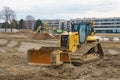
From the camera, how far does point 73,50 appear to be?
16688 millimetres

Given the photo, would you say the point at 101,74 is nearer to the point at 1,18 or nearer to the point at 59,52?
the point at 59,52

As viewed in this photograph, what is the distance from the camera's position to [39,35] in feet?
178

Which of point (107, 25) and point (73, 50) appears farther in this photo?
point (107, 25)

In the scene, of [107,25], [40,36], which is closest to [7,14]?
[40,36]

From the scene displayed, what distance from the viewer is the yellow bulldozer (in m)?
15.6

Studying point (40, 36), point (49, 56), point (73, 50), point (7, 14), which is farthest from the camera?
point (7, 14)

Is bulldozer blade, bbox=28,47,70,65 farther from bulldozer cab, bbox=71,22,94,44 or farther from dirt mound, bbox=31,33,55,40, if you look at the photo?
dirt mound, bbox=31,33,55,40

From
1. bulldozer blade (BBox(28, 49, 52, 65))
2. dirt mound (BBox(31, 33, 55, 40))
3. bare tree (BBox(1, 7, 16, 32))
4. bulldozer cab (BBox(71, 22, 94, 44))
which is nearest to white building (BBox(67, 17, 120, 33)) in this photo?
bare tree (BBox(1, 7, 16, 32))

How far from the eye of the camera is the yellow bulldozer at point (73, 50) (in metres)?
15.6

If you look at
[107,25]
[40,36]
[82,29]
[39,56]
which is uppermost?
[82,29]

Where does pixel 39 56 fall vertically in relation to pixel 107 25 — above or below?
above

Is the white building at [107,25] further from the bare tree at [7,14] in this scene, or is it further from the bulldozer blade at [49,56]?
the bulldozer blade at [49,56]

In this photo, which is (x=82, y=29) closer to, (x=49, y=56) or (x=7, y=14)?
(x=49, y=56)

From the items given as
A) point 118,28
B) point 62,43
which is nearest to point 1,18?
point 118,28
